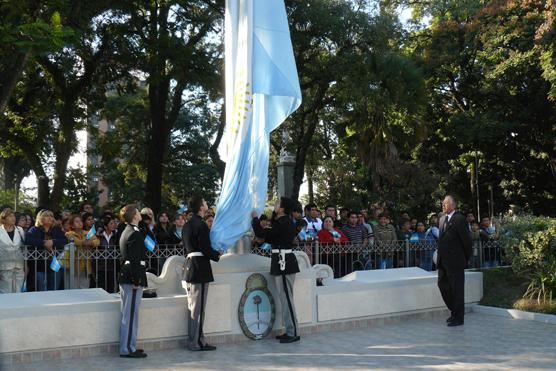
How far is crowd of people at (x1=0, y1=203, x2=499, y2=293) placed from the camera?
30.3 ft

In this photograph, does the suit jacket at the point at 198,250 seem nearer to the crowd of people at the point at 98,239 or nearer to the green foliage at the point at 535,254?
the crowd of people at the point at 98,239

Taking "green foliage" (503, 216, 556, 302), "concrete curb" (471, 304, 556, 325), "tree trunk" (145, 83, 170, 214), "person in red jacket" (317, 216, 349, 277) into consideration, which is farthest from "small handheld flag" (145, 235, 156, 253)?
"tree trunk" (145, 83, 170, 214)

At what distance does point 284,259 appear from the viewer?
30.0ft

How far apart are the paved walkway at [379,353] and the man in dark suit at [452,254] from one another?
69cm

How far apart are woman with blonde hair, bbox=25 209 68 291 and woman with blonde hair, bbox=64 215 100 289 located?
26 cm

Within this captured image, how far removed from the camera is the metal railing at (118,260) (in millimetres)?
9320

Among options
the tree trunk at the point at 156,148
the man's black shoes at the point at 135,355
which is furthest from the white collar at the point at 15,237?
the tree trunk at the point at 156,148

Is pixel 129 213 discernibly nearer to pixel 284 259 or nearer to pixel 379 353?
pixel 284 259

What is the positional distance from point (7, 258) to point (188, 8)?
14229 mm

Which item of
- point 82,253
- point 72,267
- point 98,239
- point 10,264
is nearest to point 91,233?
point 98,239

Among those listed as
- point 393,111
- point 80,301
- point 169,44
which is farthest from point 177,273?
point 393,111

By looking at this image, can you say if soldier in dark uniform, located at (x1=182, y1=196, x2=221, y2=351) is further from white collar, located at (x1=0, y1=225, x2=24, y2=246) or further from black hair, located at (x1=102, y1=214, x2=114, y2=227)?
black hair, located at (x1=102, y1=214, x2=114, y2=227)

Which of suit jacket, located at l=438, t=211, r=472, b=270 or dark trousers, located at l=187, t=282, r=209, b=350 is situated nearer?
dark trousers, located at l=187, t=282, r=209, b=350

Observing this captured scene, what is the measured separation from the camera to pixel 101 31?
20234mm
